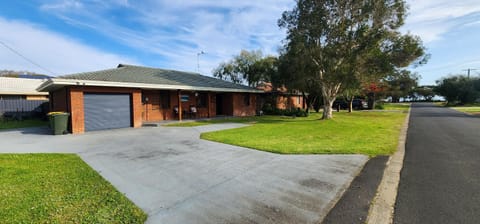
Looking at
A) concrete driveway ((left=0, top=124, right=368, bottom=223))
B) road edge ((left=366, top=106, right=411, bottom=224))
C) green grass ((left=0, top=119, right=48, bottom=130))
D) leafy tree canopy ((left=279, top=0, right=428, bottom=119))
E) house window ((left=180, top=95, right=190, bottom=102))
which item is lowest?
road edge ((left=366, top=106, right=411, bottom=224))

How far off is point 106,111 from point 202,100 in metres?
6.97

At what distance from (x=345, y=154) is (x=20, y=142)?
10.8 metres

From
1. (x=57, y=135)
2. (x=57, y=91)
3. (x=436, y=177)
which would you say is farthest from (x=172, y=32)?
(x=436, y=177)

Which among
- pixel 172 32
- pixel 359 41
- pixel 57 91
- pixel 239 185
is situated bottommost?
pixel 239 185

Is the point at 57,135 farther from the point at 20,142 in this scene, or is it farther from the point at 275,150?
the point at 275,150

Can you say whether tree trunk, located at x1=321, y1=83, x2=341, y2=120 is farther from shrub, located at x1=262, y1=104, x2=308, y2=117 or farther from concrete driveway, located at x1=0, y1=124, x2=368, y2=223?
concrete driveway, located at x1=0, y1=124, x2=368, y2=223

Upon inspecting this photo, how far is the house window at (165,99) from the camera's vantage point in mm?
13969

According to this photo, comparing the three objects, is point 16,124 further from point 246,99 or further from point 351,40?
point 351,40

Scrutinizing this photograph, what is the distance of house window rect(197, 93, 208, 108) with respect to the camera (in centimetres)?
1605

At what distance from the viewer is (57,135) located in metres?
8.98

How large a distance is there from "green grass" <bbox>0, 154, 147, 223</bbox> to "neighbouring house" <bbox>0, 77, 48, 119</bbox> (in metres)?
16.2

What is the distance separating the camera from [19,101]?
1680cm

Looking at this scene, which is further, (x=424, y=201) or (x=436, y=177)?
(x=436, y=177)

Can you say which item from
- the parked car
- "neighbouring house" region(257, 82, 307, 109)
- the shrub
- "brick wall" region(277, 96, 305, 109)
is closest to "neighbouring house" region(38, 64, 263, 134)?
the shrub
